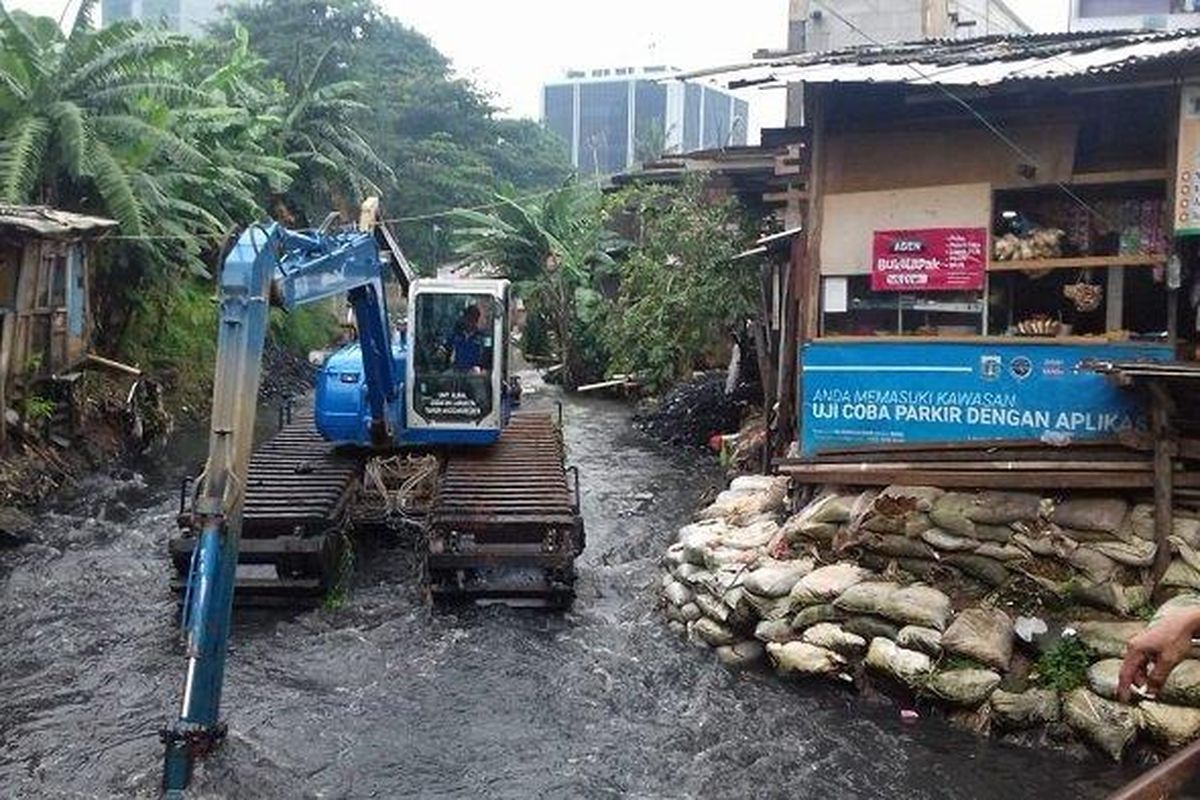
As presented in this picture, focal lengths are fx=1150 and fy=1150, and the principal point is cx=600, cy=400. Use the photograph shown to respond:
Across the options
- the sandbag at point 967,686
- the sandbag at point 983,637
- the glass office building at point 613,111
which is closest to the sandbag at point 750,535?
the sandbag at point 983,637

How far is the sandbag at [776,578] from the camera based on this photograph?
898 centimetres

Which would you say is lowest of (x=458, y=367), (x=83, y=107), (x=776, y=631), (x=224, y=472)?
(x=776, y=631)

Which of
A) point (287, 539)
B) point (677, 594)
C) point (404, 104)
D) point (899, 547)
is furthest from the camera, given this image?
point (404, 104)

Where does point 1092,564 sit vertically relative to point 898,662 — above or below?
above

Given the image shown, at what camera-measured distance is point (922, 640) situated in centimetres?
808

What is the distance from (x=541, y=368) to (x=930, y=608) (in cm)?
2366

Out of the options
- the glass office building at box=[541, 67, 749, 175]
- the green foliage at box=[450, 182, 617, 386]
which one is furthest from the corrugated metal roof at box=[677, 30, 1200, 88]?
the glass office building at box=[541, 67, 749, 175]

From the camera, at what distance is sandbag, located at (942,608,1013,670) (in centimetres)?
791

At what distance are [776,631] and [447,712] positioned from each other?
2.56 meters

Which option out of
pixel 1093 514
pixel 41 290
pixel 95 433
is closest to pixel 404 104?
pixel 95 433

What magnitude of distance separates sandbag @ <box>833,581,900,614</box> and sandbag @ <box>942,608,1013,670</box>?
1.74 ft

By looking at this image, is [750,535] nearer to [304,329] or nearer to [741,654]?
[741,654]

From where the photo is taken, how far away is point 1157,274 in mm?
8875

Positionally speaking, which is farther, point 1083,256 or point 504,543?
point 504,543
